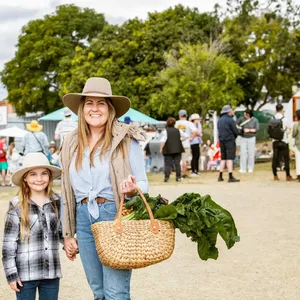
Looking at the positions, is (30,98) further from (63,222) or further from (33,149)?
(63,222)

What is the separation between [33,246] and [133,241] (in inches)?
40.5

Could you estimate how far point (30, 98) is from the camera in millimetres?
58375

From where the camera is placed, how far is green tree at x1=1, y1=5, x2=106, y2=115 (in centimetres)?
5791

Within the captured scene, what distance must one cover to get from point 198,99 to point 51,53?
79.3ft

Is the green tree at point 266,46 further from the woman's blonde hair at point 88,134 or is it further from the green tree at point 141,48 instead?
the woman's blonde hair at point 88,134

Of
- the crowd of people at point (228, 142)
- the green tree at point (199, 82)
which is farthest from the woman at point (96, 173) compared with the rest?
the green tree at point (199, 82)

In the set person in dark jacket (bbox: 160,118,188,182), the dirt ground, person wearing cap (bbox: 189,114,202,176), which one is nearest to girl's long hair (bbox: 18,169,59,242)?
the dirt ground

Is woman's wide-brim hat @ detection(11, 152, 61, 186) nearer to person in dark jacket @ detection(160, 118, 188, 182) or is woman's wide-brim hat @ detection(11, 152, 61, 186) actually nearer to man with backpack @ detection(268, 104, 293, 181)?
man with backpack @ detection(268, 104, 293, 181)

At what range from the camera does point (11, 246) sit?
169 inches

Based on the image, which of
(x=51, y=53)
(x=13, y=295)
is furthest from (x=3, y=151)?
(x=51, y=53)

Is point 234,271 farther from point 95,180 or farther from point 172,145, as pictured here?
point 172,145

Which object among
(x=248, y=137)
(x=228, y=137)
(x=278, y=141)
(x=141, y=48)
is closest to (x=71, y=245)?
(x=228, y=137)

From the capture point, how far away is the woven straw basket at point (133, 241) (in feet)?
11.7

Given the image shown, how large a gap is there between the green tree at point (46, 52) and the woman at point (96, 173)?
175 ft
